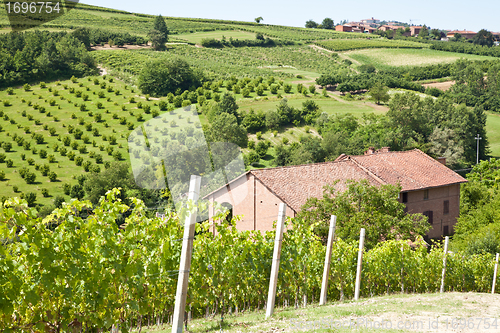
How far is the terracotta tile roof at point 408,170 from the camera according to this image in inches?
1176

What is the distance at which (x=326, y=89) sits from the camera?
90.3 m

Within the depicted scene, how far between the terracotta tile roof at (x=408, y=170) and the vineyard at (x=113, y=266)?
67.6ft

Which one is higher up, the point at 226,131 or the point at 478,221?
the point at 226,131

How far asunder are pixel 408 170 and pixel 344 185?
266 inches

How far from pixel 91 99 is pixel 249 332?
265 feet

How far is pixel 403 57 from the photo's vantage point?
124625 millimetres

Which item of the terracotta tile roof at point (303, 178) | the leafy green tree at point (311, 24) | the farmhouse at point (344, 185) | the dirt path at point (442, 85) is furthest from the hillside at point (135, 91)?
the terracotta tile roof at point (303, 178)

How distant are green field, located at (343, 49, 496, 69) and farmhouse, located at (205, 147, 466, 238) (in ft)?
299

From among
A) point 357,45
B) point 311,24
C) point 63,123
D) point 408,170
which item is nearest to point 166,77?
point 63,123

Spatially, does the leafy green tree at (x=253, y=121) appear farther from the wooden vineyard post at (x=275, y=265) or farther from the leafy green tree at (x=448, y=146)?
the wooden vineyard post at (x=275, y=265)

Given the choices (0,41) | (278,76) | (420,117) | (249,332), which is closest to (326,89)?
(278,76)

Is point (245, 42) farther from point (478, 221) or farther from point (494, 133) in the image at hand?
point (478, 221)

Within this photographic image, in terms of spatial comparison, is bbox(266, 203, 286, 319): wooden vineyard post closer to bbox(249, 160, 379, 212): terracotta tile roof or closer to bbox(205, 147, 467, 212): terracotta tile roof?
bbox(205, 147, 467, 212): terracotta tile roof

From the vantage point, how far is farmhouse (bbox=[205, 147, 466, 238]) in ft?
86.7
